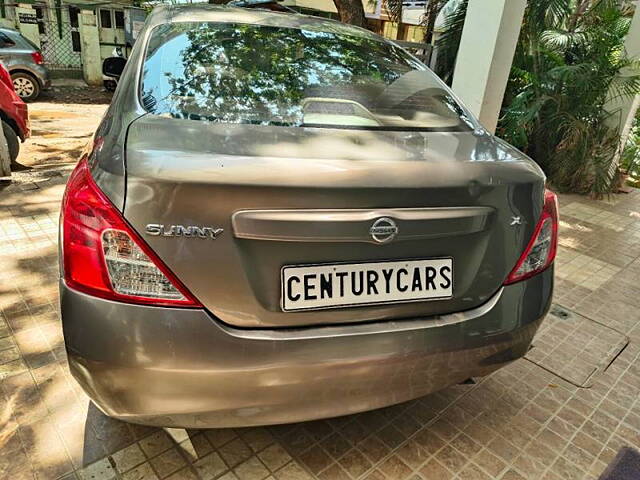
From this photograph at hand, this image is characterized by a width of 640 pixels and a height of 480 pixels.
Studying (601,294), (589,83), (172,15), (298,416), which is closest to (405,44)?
(589,83)

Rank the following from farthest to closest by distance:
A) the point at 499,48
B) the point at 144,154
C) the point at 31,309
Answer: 1. the point at 499,48
2. the point at 31,309
3. the point at 144,154

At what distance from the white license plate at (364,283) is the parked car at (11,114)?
192 inches

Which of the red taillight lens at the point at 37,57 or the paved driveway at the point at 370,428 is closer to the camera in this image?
the paved driveway at the point at 370,428

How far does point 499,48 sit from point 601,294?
2198 mm

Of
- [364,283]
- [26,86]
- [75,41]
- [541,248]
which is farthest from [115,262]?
[75,41]

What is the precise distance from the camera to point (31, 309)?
2.63 meters

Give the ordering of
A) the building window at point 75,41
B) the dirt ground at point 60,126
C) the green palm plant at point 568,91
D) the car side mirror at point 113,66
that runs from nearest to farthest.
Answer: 1. the car side mirror at point 113,66
2. the green palm plant at point 568,91
3. the dirt ground at point 60,126
4. the building window at point 75,41

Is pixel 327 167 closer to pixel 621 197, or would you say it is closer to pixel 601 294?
pixel 601 294

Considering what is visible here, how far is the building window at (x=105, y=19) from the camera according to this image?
1381 cm

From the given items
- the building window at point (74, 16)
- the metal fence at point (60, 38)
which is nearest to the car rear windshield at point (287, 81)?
the metal fence at point (60, 38)

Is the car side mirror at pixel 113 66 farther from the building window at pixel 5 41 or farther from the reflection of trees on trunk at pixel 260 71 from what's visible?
A: the building window at pixel 5 41

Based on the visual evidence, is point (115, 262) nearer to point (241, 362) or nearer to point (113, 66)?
point (241, 362)

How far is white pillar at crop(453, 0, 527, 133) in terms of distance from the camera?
13.4 feet

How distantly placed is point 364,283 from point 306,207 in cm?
31
